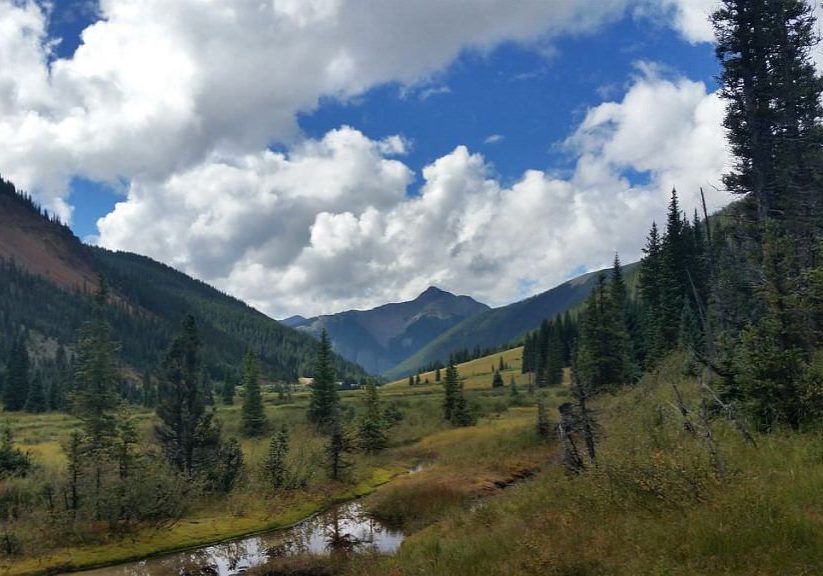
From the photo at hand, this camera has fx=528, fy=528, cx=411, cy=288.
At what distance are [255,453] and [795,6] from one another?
54.5 m

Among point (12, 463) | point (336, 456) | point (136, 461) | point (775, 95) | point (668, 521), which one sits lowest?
point (336, 456)

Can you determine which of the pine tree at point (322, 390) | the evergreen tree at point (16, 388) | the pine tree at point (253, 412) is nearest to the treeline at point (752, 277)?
the pine tree at point (322, 390)

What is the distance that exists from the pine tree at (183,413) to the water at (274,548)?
994 cm

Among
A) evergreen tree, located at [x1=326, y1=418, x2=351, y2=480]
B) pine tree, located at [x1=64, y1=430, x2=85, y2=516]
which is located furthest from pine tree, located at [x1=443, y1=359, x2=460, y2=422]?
pine tree, located at [x1=64, y1=430, x2=85, y2=516]

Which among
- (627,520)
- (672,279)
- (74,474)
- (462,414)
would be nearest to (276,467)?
(74,474)

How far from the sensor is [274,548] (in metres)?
26.2

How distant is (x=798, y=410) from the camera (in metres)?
15.0

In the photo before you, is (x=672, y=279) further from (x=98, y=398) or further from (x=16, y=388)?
(x=16, y=388)

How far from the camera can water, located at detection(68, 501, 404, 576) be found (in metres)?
23.2

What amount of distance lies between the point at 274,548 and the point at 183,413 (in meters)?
14.3

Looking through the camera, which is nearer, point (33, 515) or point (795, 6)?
point (33, 515)

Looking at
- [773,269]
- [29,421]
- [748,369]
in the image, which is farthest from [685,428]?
[29,421]

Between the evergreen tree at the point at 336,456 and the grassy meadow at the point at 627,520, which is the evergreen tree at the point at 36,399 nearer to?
the evergreen tree at the point at 336,456

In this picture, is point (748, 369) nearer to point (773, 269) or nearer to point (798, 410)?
point (798, 410)
